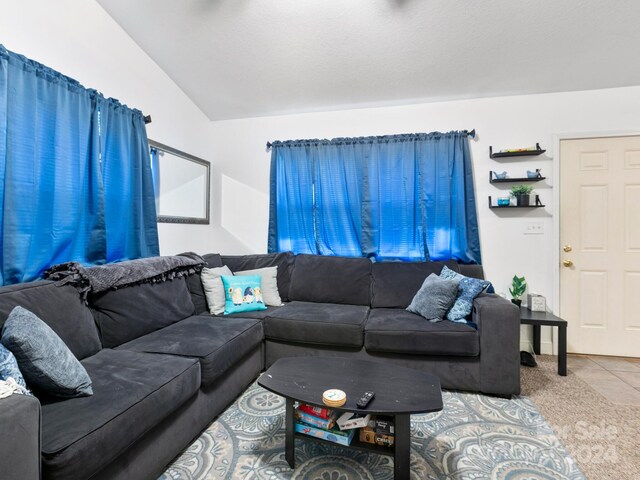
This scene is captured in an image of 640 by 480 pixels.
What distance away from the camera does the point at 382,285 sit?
2.96 meters

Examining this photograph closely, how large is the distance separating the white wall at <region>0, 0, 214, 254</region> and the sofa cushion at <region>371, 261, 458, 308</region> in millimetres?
1942

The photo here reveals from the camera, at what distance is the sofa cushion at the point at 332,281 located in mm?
3006

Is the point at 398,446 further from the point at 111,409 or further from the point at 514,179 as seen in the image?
the point at 514,179

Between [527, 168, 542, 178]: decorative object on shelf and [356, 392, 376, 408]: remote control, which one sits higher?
[527, 168, 542, 178]: decorative object on shelf

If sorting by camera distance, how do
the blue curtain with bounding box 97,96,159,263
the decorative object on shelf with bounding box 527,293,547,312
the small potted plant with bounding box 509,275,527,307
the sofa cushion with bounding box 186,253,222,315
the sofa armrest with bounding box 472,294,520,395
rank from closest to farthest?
the sofa armrest with bounding box 472,294,520,395
the blue curtain with bounding box 97,96,159,263
the sofa cushion with bounding box 186,253,222,315
the decorative object on shelf with bounding box 527,293,547,312
the small potted plant with bounding box 509,275,527,307

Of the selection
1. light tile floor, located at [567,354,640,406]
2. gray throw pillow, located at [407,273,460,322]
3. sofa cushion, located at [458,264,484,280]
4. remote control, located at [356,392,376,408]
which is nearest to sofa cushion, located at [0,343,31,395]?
remote control, located at [356,392,376,408]

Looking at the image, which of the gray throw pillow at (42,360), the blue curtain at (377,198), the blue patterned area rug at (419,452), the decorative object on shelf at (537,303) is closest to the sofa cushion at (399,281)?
the blue curtain at (377,198)

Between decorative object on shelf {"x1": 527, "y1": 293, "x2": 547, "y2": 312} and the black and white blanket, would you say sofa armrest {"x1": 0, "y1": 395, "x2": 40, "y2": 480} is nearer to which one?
the black and white blanket

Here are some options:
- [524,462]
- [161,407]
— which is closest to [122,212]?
[161,407]

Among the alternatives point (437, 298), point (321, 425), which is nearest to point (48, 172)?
point (321, 425)

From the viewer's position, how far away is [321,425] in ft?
4.90

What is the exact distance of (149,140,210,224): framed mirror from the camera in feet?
9.50

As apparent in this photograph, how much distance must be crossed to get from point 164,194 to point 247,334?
1.59m

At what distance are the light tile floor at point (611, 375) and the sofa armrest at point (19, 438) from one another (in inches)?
121
